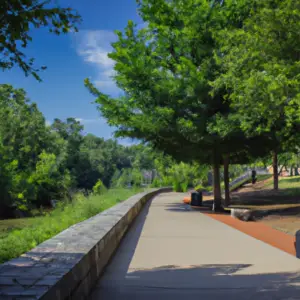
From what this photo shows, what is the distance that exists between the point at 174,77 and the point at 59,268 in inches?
639

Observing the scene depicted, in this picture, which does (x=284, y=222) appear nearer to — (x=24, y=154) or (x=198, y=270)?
(x=198, y=270)

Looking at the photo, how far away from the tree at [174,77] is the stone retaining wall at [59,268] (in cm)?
1235

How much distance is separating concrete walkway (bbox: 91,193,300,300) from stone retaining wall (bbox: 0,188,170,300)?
0.35 meters

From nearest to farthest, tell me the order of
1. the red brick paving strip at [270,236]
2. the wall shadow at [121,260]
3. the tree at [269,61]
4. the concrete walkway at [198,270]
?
the concrete walkway at [198,270] < the wall shadow at [121,260] < the red brick paving strip at [270,236] < the tree at [269,61]

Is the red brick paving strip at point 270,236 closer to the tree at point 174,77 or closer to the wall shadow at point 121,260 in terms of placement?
the wall shadow at point 121,260

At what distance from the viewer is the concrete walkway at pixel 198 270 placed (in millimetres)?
5367

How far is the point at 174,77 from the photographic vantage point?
19.8 meters

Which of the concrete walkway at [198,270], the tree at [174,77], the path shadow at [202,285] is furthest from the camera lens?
the tree at [174,77]

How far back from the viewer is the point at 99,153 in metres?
99.8

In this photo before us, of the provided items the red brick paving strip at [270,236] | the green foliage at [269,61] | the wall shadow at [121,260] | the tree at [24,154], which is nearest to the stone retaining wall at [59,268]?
the wall shadow at [121,260]

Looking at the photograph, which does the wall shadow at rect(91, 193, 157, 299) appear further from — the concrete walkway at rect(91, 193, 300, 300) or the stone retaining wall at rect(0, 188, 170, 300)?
the stone retaining wall at rect(0, 188, 170, 300)

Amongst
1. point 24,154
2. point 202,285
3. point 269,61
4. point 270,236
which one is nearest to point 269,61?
point 269,61

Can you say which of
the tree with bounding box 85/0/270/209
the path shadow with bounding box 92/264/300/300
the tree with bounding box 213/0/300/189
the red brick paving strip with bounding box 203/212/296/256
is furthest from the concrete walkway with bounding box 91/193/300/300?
the tree with bounding box 85/0/270/209

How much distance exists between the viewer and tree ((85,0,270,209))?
62.6 feet
